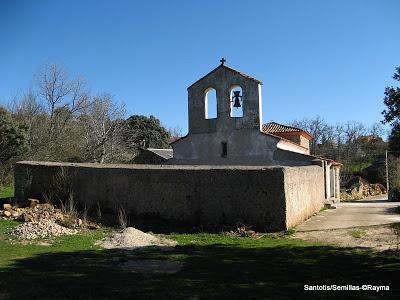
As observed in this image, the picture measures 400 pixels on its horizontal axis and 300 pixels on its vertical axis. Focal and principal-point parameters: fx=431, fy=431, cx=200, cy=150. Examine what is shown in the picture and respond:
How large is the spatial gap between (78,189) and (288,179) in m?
7.96

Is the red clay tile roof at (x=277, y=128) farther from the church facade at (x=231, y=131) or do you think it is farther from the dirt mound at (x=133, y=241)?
the dirt mound at (x=133, y=241)

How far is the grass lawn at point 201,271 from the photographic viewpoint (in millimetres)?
7023

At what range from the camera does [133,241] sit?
11.8 metres

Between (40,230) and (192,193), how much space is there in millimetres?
4861

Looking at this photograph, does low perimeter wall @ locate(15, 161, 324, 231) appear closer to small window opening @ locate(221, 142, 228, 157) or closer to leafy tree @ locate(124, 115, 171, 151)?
small window opening @ locate(221, 142, 228, 157)

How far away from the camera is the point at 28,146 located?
27.8 metres

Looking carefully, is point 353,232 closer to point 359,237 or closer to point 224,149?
point 359,237

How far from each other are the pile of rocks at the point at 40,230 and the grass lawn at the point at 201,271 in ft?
2.71

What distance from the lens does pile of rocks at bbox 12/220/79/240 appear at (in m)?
Answer: 12.7

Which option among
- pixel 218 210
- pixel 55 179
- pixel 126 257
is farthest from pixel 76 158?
pixel 126 257

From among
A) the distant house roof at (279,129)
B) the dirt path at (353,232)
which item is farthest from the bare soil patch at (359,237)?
the distant house roof at (279,129)

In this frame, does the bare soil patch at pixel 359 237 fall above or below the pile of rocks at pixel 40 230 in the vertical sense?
below

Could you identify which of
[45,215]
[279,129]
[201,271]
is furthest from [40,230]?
[279,129]

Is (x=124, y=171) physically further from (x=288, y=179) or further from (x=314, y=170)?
(x=314, y=170)
